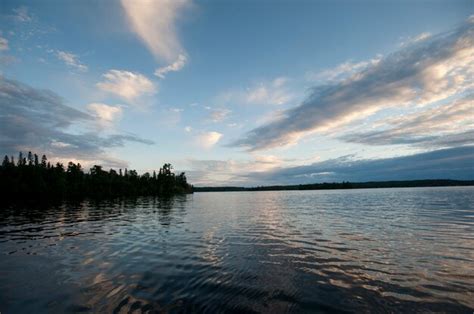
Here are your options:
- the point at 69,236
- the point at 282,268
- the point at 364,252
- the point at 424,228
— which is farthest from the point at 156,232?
Result: the point at 424,228

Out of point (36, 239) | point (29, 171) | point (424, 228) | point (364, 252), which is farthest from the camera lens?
point (29, 171)

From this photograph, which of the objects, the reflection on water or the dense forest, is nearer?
the reflection on water

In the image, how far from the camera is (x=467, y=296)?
12.1m

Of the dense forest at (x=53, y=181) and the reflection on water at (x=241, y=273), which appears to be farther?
the dense forest at (x=53, y=181)

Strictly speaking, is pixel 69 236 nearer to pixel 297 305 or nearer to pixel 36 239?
pixel 36 239

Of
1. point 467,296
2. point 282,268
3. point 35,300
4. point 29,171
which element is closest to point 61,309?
point 35,300

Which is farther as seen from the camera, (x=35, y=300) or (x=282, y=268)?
(x=282, y=268)

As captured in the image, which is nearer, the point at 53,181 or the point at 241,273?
the point at 241,273

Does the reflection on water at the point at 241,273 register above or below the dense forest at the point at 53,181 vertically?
below

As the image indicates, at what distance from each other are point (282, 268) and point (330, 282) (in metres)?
3.52

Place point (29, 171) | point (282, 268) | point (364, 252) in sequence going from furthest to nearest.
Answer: point (29, 171)
point (364, 252)
point (282, 268)

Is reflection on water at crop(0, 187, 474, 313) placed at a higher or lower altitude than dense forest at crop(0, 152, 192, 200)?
lower

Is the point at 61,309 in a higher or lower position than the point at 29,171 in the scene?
lower

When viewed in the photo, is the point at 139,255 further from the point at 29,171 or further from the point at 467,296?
the point at 29,171
